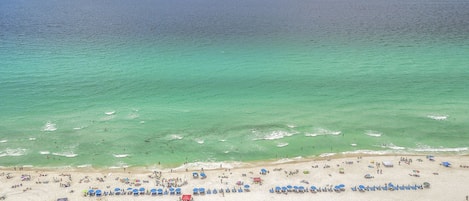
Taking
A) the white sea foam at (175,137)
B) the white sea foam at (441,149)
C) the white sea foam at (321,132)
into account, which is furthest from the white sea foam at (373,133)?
the white sea foam at (175,137)

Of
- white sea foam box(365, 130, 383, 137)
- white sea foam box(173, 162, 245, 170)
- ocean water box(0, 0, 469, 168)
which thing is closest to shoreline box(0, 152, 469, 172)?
white sea foam box(173, 162, 245, 170)

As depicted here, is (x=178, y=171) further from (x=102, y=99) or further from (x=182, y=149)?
(x=102, y=99)

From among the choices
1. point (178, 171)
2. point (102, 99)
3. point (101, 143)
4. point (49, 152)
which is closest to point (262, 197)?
point (178, 171)

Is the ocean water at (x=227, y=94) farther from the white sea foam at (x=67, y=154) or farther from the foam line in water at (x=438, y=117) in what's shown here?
the foam line in water at (x=438, y=117)

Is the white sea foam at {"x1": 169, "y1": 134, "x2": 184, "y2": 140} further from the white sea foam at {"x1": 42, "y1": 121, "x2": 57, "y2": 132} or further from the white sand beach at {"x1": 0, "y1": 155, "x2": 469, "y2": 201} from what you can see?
the white sea foam at {"x1": 42, "y1": 121, "x2": 57, "y2": 132}

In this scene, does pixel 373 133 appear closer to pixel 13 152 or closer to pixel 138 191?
pixel 138 191

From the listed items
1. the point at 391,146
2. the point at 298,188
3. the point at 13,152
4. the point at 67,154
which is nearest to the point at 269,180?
the point at 298,188
